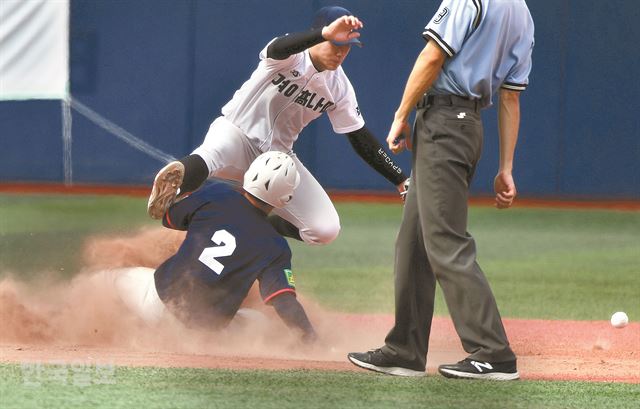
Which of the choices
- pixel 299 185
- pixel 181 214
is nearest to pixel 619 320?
pixel 299 185

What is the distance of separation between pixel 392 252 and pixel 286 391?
596cm

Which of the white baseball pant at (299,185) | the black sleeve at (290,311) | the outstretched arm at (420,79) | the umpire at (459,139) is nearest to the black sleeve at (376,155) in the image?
the white baseball pant at (299,185)

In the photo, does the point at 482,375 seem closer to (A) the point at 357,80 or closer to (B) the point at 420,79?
(B) the point at 420,79

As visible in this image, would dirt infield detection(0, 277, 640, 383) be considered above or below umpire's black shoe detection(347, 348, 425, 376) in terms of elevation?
below

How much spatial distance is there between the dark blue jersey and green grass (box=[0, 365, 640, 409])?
70 centimetres

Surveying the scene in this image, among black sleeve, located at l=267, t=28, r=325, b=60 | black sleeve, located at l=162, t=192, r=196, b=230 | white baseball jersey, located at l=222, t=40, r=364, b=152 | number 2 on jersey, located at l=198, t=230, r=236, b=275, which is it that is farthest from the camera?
white baseball jersey, located at l=222, t=40, r=364, b=152

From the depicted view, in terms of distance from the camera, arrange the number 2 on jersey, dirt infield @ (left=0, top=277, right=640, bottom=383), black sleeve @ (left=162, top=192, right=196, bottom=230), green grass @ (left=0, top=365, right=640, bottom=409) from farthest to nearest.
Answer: black sleeve @ (left=162, top=192, right=196, bottom=230) → the number 2 on jersey → dirt infield @ (left=0, top=277, right=640, bottom=383) → green grass @ (left=0, top=365, right=640, bottom=409)

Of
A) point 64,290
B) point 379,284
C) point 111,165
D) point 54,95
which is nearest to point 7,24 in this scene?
point 54,95

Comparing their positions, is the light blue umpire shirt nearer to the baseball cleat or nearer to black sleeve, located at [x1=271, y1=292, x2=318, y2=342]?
black sleeve, located at [x1=271, y1=292, x2=318, y2=342]

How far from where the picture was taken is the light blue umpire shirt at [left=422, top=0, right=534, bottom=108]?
389 centimetres

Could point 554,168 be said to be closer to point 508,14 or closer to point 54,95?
point 54,95

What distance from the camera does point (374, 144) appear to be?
6004 mm

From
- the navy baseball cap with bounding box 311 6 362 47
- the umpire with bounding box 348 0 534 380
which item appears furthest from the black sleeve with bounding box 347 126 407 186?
the umpire with bounding box 348 0 534 380

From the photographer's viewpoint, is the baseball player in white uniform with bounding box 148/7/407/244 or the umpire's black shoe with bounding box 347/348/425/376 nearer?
the umpire's black shoe with bounding box 347/348/425/376
